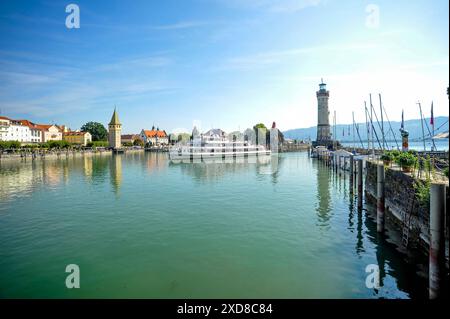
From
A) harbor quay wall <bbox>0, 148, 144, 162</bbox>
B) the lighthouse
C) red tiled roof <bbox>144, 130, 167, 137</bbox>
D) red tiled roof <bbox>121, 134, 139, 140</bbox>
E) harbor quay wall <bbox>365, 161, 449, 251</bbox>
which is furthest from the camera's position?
red tiled roof <bbox>144, 130, 167, 137</bbox>

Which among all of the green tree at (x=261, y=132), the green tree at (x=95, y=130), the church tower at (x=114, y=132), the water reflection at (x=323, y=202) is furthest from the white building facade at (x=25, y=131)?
the water reflection at (x=323, y=202)

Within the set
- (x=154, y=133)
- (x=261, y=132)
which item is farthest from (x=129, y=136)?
(x=261, y=132)

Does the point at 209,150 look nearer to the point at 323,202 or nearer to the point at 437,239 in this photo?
the point at 323,202

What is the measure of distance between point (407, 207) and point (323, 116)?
10464 centimetres

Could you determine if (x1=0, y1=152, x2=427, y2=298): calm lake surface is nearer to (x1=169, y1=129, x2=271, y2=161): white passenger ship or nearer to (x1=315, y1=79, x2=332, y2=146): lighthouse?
(x1=169, y1=129, x2=271, y2=161): white passenger ship

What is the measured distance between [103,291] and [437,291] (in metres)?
11.1

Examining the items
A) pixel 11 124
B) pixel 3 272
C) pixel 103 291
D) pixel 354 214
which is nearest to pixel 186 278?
pixel 103 291

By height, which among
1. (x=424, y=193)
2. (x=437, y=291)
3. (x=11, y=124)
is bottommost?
(x=437, y=291)

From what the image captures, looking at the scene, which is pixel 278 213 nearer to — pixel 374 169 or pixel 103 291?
pixel 374 169

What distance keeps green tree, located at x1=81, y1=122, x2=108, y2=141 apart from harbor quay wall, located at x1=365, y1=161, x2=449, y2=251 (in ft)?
531

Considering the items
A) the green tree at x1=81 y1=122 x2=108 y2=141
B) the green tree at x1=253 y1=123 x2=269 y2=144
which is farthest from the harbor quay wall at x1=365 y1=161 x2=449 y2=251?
the green tree at x1=81 y1=122 x2=108 y2=141

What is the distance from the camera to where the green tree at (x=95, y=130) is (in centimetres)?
15775

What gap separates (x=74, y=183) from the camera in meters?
36.4

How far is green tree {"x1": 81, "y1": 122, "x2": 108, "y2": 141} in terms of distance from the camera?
15775 centimetres
